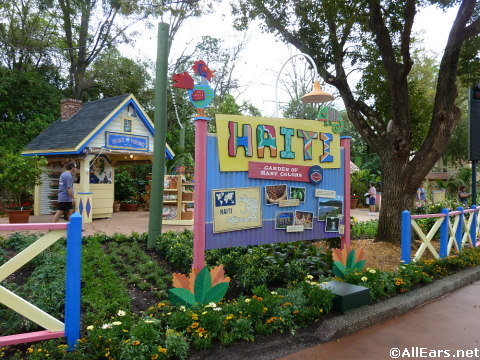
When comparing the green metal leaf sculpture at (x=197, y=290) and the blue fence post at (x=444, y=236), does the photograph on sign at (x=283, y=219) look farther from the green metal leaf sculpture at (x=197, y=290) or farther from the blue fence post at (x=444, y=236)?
the blue fence post at (x=444, y=236)

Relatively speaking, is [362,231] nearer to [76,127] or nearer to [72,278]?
[72,278]

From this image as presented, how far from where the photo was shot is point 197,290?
419 centimetres

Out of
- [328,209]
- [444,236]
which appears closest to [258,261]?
[328,209]

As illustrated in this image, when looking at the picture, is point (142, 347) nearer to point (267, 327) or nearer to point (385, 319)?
point (267, 327)

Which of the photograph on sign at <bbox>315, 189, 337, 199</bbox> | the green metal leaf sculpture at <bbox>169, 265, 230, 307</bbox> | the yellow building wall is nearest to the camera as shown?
the green metal leaf sculpture at <bbox>169, 265, 230, 307</bbox>

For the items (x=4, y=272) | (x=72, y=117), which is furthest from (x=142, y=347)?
(x=72, y=117)

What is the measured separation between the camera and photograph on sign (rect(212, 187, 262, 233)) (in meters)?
4.87

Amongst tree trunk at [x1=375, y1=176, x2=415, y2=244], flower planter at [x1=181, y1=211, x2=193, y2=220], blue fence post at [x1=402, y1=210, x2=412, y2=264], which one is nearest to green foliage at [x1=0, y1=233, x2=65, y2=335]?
blue fence post at [x1=402, y1=210, x2=412, y2=264]

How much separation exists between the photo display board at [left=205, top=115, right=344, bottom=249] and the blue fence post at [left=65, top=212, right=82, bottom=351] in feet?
6.06

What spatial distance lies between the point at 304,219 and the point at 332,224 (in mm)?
705

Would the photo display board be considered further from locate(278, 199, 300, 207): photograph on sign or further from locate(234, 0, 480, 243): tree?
locate(234, 0, 480, 243): tree

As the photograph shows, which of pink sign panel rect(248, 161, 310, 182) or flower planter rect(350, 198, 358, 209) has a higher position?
pink sign panel rect(248, 161, 310, 182)

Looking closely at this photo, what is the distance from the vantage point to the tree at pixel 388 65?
7855mm

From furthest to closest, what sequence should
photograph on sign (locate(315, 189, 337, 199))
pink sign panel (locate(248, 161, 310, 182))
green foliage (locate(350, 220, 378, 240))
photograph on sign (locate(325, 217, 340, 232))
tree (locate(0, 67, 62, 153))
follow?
tree (locate(0, 67, 62, 153)) → green foliage (locate(350, 220, 378, 240)) → photograph on sign (locate(325, 217, 340, 232)) → photograph on sign (locate(315, 189, 337, 199)) → pink sign panel (locate(248, 161, 310, 182))
